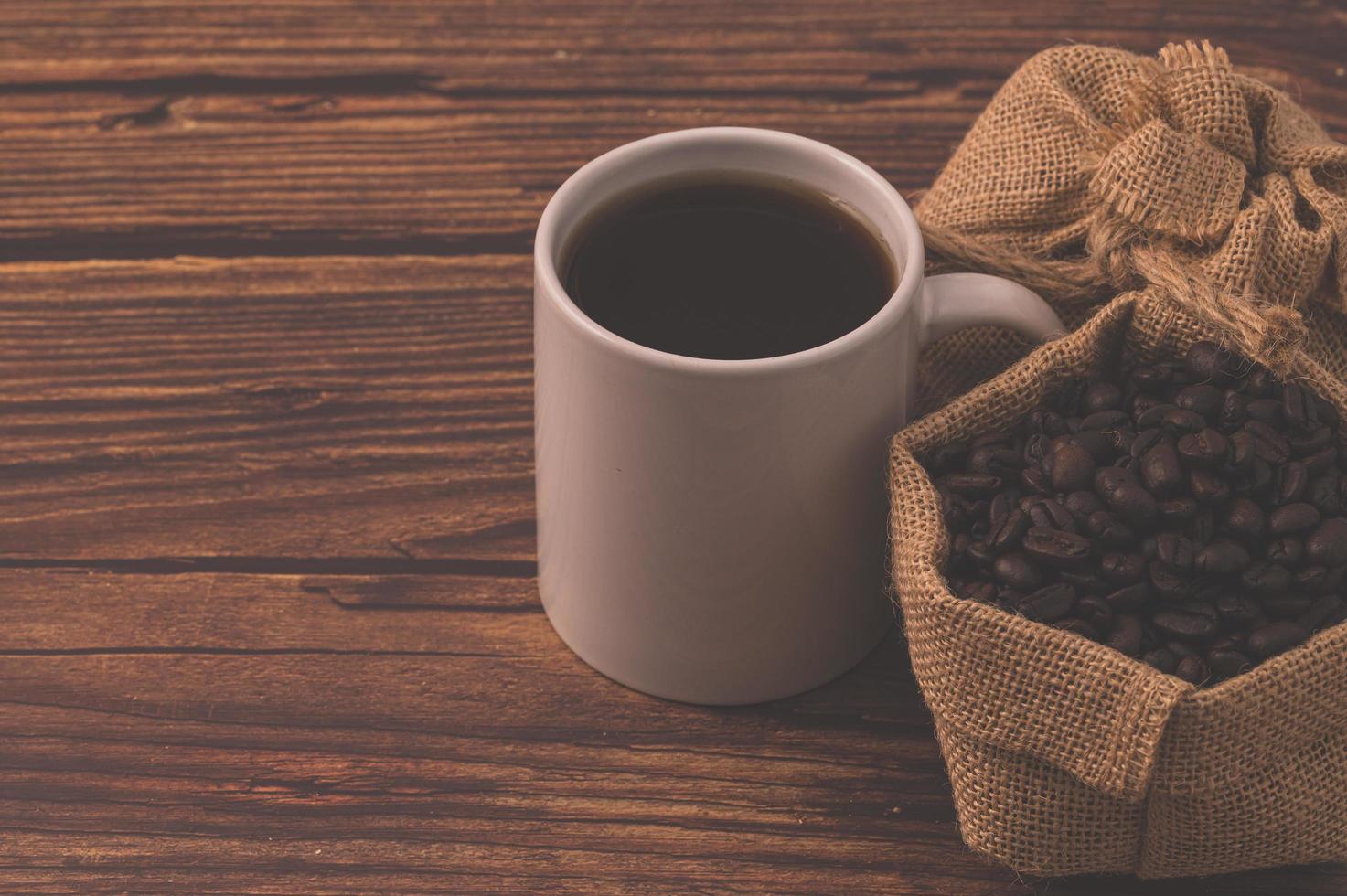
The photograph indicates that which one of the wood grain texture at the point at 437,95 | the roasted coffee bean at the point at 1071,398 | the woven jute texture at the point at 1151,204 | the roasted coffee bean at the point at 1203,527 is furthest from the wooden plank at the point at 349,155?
the roasted coffee bean at the point at 1203,527

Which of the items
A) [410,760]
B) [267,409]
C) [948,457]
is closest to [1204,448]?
[948,457]

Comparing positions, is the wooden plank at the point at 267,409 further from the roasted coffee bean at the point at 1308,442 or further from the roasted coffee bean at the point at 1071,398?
A: the roasted coffee bean at the point at 1308,442

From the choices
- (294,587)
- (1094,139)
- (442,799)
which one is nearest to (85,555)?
(294,587)

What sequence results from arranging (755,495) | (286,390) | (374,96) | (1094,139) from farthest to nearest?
(374,96), (286,390), (1094,139), (755,495)

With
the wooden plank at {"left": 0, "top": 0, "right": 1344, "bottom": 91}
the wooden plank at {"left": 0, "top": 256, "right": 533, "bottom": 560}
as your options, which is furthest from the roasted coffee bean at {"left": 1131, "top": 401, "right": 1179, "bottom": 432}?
the wooden plank at {"left": 0, "top": 0, "right": 1344, "bottom": 91}

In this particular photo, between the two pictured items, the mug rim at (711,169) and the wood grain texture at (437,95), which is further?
the wood grain texture at (437,95)

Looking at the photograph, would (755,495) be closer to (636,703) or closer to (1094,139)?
(636,703)
